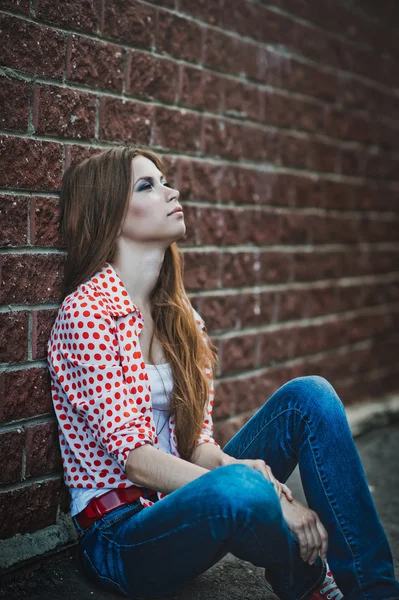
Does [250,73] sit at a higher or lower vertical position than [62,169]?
higher

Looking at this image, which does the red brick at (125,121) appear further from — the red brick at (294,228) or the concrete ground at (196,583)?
the concrete ground at (196,583)

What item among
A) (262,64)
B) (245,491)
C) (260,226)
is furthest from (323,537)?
(262,64)

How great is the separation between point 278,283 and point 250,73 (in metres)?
1.07

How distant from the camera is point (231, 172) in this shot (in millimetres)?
3381

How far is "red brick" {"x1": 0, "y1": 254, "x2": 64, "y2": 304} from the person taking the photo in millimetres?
2281

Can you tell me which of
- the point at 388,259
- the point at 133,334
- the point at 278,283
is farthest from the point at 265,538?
the point at 388,259

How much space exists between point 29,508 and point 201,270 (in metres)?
1.28

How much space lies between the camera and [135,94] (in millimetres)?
2779

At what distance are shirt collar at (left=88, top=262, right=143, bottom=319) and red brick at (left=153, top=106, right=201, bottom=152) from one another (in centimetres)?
75

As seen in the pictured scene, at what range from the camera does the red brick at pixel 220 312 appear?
3.26 metres

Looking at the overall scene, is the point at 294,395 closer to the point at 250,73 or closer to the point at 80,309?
the point at 80,309

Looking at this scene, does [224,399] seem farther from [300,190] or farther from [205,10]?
[205,10]

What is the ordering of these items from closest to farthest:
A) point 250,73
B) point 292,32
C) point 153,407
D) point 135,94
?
1. point 153,407
2. point 135,94
3. point 250,73
4. point 292,32

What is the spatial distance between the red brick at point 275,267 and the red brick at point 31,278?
1447mm
